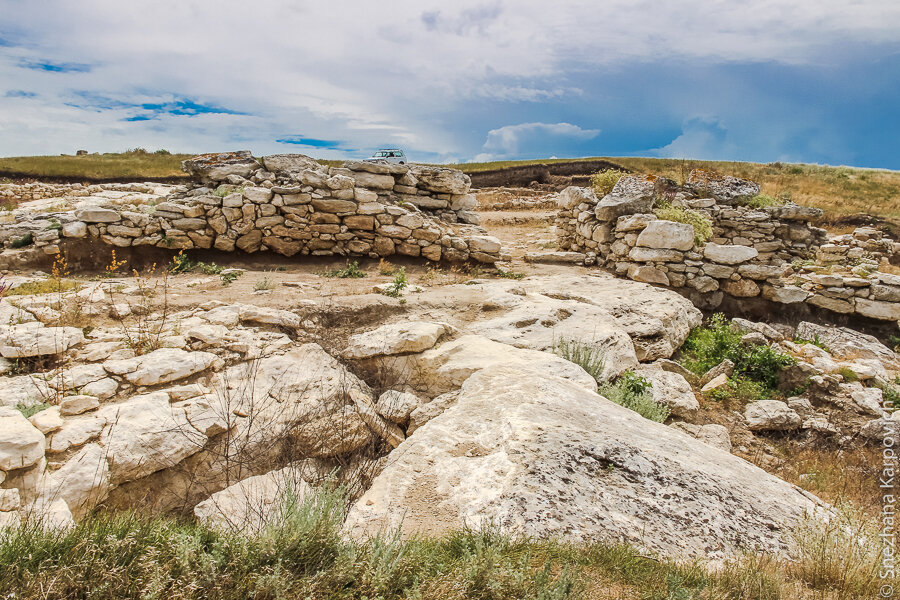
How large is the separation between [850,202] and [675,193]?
17.5 metres

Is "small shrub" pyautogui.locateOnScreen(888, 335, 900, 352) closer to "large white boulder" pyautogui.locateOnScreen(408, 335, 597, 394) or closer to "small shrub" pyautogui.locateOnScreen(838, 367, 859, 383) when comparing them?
"small shrub" pyautogui.locateOnScreen(838, 367, 859, 383)

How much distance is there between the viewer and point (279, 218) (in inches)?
397

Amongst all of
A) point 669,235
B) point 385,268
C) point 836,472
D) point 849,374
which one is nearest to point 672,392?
point 836,472

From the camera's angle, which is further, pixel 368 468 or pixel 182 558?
pixel 368 468

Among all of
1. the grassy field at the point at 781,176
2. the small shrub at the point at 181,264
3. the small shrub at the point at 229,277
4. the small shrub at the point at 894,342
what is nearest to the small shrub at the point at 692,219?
the small shrub at the point at 894,342

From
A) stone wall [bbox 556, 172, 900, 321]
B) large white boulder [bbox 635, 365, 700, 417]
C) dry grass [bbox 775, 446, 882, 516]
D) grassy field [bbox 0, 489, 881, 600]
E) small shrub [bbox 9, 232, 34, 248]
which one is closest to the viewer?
grassy field [bbox 0, 489, 881, 600]

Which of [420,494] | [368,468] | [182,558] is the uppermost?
[182,558]

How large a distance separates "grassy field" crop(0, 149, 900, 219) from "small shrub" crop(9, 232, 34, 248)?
18853 millimetres

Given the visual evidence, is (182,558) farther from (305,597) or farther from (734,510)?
(734,510)

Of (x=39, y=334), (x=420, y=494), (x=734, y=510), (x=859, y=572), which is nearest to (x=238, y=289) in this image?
(x=39, y=334)

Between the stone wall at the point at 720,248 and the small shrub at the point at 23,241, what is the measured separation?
1193 centimetres

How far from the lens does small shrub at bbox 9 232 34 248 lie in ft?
28.1

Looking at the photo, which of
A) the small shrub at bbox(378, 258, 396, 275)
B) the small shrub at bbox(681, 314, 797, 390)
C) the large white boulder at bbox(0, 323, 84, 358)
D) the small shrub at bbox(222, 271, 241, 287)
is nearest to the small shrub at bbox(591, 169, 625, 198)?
the small shrub at bbox(681, 314, 797, 390)

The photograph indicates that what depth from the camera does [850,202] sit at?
22.5 m
